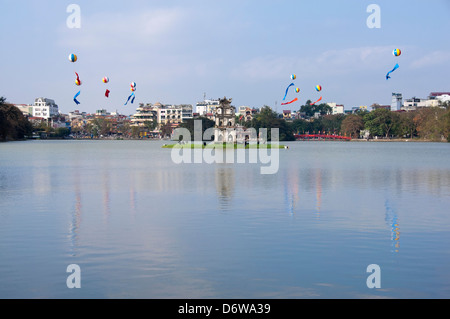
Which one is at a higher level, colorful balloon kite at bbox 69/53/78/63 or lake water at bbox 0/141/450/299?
colorful balloon kite at bbox 69/53/78/63

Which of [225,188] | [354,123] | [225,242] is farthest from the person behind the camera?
[354,123]

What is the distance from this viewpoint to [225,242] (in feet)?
54.3

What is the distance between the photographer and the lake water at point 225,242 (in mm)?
12000

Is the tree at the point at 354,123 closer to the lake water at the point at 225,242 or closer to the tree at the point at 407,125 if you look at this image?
the tree at the point at 407,125

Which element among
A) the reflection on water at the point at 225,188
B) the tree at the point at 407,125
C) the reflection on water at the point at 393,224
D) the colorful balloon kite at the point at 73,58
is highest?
the colorful balloon kite at the point at 73,58

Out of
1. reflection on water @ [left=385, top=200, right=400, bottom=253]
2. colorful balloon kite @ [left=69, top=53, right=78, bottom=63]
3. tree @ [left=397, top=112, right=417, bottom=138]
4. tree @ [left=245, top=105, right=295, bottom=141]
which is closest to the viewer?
reflection on water @ [left=385, top=200, right=400, bottom=253]

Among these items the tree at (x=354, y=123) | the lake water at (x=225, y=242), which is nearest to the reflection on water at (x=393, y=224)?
the lake water at (x=225, y=242)

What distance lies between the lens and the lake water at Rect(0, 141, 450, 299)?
12.0 m

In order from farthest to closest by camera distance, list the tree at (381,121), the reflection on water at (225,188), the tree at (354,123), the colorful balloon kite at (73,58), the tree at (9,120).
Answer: the tree at (354,123) → the tree at (381,121) → the tree at (9,120) → the colorful balloon kite at (73,58) → the reflection on water at (225,188)

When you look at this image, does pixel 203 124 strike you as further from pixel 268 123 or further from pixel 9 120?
pixel 9 120

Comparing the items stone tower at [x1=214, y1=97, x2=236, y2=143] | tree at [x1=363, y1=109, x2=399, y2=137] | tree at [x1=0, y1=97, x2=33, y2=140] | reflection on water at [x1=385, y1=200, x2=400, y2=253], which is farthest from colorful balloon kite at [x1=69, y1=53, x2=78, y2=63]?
tree at [x1=363, y1=109, x2=399, y2=137]

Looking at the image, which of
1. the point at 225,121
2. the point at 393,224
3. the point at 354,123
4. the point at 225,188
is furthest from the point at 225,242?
the point at 354,123

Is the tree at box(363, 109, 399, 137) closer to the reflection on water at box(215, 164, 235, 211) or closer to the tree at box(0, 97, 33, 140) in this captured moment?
the tree at box(0, 97, 33, 140)
